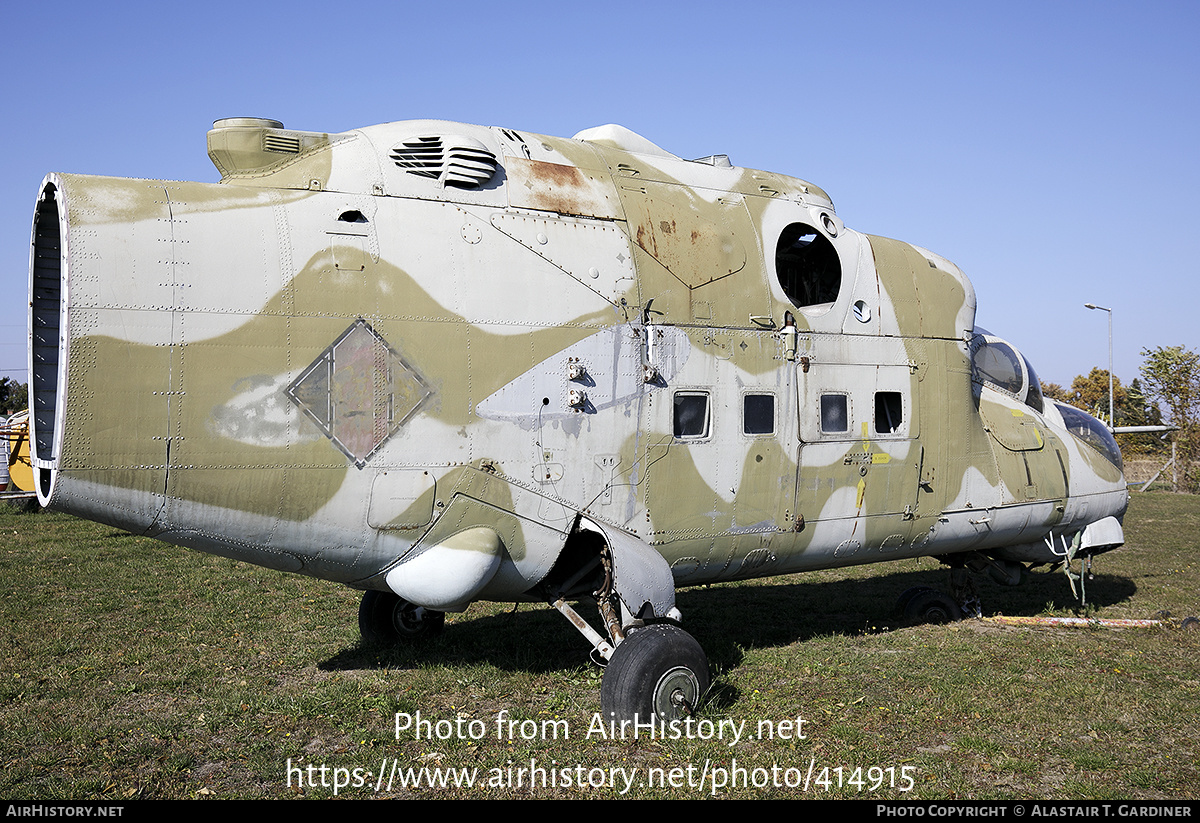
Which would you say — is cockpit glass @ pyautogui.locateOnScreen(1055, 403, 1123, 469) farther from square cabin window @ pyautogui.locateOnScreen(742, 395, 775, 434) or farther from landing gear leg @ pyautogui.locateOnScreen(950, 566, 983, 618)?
square cabin window @ pyautogui.locateOnScreen(742, 395, 775, 434)

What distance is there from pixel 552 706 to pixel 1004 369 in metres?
6.83

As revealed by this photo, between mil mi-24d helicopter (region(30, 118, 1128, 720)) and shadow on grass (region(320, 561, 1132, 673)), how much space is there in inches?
26.0

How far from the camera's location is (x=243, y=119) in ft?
23.1

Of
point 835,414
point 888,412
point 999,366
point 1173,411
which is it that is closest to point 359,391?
point 835,414

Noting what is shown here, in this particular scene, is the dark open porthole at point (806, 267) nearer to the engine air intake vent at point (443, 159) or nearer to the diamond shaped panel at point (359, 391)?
the engine air intake vent at point (443, 159)

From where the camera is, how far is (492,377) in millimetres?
6918

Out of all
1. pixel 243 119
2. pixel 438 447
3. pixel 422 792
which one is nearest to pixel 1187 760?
pixel 422 792

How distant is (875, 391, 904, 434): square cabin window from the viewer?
8.89 meters

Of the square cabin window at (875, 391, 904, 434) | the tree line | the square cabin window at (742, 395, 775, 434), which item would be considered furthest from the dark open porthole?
the tree line

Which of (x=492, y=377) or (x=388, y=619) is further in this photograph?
(x=388, y=619)

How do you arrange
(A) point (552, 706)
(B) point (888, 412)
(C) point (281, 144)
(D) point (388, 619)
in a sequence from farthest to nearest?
(D) point (388, 619)
(B) point (888, 412)
(A) point (552, 706)
(C) point (281, 144)

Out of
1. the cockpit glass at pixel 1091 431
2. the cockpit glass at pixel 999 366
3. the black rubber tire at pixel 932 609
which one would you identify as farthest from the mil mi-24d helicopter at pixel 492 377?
the cockpit glass at pixel 1091 431

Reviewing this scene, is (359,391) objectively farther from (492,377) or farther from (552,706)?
(552,706)

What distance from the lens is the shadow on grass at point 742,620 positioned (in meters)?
8.83
